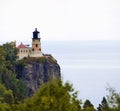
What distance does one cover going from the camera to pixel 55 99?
31891 millimetres

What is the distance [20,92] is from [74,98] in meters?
68.9

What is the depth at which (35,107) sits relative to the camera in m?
32.1

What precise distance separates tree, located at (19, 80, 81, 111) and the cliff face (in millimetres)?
74404

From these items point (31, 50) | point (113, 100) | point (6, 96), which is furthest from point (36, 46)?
point (113, 100)

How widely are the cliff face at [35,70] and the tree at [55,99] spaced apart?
74.4m

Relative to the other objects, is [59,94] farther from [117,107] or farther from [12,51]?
[12,51]

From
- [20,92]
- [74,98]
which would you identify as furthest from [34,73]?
[74,98]

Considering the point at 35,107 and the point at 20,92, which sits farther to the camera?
the point at 20,92

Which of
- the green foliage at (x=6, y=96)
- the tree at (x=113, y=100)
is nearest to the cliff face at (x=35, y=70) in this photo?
the green foliage at (x=6, y=96)

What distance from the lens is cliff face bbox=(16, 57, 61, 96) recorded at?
109m

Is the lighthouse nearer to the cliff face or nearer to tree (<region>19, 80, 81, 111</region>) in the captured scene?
the cliff face

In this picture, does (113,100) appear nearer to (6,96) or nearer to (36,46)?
(6,96)

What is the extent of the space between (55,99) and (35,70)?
78697mm

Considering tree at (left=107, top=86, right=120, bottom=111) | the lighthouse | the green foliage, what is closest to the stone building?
the lighthouse
